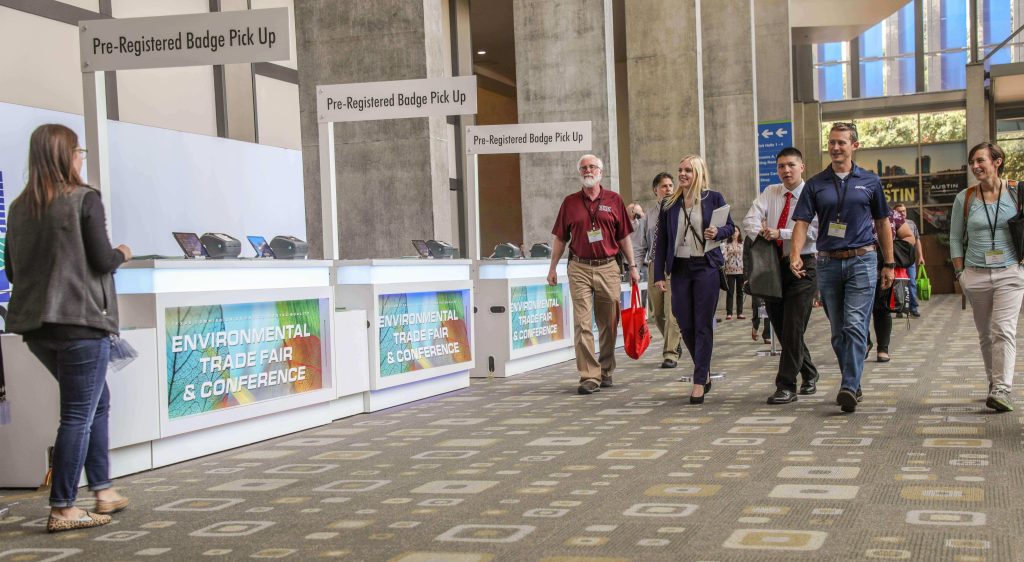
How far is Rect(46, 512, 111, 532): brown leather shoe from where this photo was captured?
4219 millimetres

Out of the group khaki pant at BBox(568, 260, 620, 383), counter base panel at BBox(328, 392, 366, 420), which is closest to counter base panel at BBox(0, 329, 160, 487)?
counter base panel at BBox(328, 392, 366, 420)

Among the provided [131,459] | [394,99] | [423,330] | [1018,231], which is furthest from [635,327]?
[131,459]

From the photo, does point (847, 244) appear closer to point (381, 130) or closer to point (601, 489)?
point (601, 489)

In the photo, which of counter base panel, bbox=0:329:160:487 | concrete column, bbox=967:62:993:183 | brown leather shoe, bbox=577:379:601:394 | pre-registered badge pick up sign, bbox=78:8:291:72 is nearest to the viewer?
counter base panel, bbox=0:329:160:487

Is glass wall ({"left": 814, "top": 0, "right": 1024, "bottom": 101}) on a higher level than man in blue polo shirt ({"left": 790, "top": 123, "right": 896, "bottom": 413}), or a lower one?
higher

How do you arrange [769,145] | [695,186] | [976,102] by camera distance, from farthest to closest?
[769,145] < [976,102] < [695,186]

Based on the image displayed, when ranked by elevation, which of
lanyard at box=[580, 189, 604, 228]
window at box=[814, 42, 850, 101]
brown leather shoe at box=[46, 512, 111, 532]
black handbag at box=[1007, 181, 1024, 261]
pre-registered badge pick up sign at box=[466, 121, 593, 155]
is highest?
window at box=[814, 42, 850, 101]

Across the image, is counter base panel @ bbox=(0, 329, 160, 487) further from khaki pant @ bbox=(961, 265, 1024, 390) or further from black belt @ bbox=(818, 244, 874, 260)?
khaki pant @ bbox=(961, 265, 1024, 390)

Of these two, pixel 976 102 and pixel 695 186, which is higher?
pixel 976 102

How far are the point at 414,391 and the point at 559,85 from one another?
886 centimetres

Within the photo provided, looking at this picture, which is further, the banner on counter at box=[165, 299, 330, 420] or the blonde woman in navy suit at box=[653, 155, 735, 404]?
A: the blonde woman in navy suit at box=[653, 155, 735, 404]

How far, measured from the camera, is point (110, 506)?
448cm

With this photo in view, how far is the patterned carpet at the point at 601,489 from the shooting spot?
367 centimetres

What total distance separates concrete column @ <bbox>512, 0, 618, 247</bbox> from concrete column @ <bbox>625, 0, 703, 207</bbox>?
14.7ft
